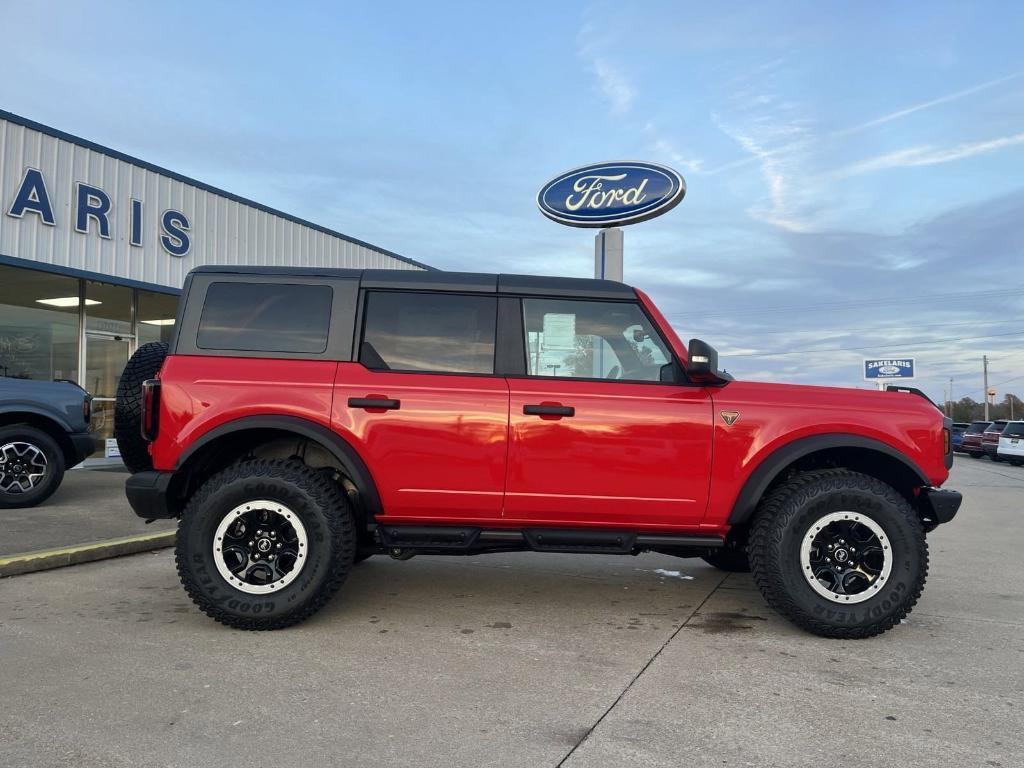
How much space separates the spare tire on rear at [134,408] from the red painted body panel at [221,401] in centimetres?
44

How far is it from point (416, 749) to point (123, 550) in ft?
14.3

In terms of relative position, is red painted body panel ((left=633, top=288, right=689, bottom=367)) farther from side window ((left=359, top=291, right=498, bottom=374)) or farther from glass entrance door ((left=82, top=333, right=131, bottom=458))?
glass entrance door ((left=82, top=333, right=131, bottom=458))

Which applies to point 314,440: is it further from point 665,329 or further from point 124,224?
point 124,224

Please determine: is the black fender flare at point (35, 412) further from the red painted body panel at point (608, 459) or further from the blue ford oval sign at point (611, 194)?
the blue ford oval sign at point (611, 194)

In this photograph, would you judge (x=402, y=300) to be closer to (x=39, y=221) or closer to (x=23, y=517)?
(x=23, y=517)

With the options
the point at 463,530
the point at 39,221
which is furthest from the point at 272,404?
the point at 39,221

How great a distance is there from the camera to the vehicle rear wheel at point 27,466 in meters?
7.77

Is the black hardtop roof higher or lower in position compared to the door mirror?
higher

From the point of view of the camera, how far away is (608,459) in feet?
13.5

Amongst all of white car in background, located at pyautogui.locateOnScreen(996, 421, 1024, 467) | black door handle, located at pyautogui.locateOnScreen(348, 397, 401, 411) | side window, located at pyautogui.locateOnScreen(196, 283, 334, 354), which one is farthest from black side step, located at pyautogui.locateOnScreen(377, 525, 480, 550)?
white car in background, located at pyautogui.locateOnScreen(996, 421, 1024, 467)

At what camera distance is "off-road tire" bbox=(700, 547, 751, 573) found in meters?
5.45

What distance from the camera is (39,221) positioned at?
1155 cm

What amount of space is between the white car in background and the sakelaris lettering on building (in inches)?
981

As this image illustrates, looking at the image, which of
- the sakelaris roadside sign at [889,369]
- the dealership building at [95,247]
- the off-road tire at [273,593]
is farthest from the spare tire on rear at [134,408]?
the sakelaris roadside sign at [889,369]
